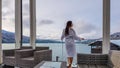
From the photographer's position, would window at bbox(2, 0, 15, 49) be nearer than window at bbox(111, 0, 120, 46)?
No

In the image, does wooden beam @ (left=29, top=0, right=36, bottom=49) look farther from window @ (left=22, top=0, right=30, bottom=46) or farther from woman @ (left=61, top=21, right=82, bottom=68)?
woman @ (left=61, top=21, right=82, bottom=68)

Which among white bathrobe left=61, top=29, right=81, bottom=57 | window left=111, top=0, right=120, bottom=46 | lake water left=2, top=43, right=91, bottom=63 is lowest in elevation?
lake water left=2, top=43, right=91, bottom=63

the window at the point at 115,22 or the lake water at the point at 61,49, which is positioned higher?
the window at the point at 115,22

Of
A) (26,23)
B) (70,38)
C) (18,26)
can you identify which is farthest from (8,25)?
(70,38)

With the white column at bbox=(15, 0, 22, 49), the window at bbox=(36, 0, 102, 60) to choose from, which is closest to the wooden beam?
the window at bbox=(36, 0, 102, 60)

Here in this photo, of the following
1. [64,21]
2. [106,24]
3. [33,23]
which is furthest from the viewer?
[33,23]

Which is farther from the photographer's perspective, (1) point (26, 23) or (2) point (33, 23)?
(1) point (26, 23)

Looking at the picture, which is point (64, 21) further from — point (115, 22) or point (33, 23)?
point (115, 22)

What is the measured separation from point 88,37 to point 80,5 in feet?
3.29

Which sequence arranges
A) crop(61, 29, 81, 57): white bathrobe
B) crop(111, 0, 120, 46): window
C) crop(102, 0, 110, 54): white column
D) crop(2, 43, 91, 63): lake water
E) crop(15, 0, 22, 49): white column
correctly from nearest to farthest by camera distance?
crop(61, 29, 81, 57): white bathrobe, crop(111, 0, 120, 46): window, crop(102, 0, 110, 54): white column, crop(2, 43, 91, 63): lake water, crop(15, 0, 22, 49): white column

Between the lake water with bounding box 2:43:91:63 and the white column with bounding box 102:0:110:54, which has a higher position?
the white column with bounding box 102:0:110:54

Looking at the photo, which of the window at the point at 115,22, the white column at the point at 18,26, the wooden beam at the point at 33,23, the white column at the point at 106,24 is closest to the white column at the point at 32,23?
the wooden beam at the point at 33,23

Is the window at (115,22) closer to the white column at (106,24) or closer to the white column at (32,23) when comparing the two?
the white column at (106,24)

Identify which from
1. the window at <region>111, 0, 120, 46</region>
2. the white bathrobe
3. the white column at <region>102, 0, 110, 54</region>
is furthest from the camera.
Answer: the white column at <region>102, 0, 110, 54</region>
